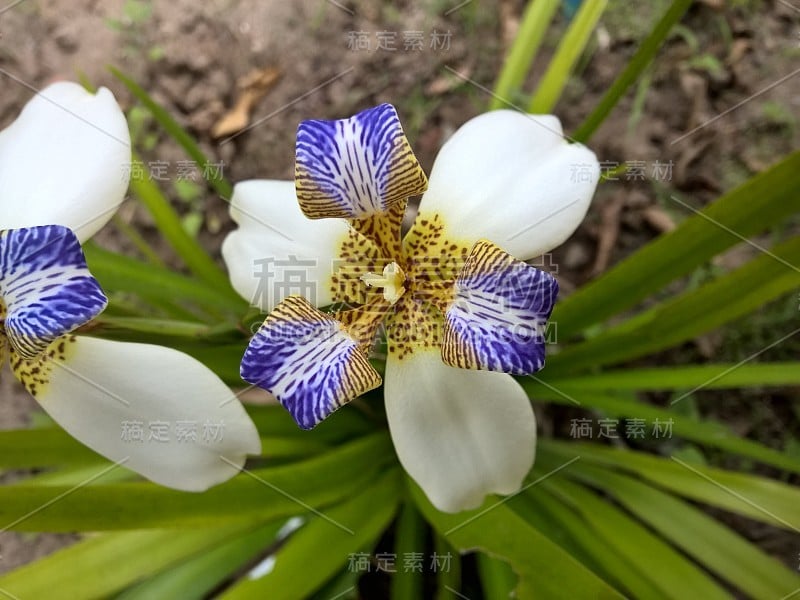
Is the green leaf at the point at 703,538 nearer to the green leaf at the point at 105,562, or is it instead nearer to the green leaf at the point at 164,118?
the green leaf at the point at 105,562

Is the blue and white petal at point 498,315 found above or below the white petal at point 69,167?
below

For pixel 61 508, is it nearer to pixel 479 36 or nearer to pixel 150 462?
pixel 150 462

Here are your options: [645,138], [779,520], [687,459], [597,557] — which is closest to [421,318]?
[597,557]

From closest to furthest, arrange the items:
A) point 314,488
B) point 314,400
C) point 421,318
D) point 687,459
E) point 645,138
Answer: point 314,400 → point 421,318 → point 314,488 → point 687,459 → point 645,138

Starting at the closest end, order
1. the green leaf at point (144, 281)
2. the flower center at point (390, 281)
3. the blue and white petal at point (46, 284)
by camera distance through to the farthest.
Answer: the blue and white petal at point (46, 284)
the flower center at point (390, 281)
the green leaf at point (144, 281)

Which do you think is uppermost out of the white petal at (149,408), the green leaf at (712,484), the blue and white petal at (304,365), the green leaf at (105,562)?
the blue and white petal at (304,365)

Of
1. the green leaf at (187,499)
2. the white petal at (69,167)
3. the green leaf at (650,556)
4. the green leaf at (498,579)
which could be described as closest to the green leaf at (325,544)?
the green leaf at (187,499)

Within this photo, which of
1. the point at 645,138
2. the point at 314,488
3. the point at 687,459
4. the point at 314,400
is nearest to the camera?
the point at 314,400
